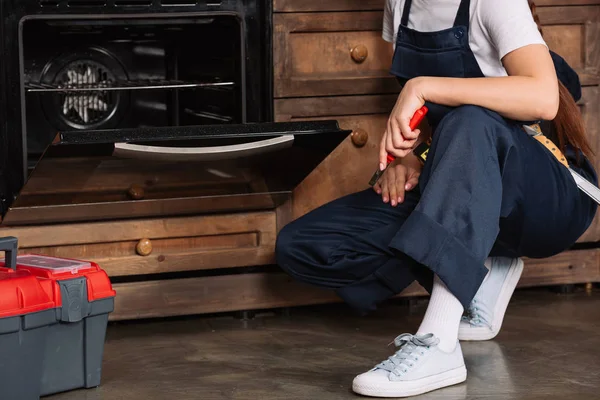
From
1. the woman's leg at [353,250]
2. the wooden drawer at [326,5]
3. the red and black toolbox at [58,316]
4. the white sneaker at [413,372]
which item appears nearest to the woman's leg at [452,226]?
the white sneaker at [413,372]

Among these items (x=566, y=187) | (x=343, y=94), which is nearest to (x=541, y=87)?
(x=566, y=187)

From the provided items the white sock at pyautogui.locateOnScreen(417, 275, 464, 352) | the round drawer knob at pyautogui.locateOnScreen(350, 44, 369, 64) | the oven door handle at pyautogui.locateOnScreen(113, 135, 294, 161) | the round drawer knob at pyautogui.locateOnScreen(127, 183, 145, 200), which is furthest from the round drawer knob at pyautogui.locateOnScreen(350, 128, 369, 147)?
the white sock at pyautogui.locateOnScreen(417, 275, 464, 352)

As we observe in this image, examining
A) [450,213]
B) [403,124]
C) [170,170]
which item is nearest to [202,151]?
[170,170]

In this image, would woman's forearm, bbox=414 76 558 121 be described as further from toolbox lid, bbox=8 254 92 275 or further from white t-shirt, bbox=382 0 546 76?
toolbox lid, bbox=8 254 92 275

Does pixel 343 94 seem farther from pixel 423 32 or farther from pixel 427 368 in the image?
pixel 427 368

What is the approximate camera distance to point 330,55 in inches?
90.9

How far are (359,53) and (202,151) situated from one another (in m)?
0.60

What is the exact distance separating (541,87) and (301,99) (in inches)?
28.2

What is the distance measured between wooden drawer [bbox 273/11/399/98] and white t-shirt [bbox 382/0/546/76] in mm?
166

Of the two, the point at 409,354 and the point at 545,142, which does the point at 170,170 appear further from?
the point at 545,142

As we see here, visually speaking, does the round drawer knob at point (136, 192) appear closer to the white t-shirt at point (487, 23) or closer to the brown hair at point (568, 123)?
the white t-shirt at point (487, 23)

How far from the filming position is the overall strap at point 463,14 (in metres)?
1.88

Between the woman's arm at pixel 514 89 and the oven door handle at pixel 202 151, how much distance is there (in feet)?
1.05

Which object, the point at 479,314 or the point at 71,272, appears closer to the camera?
the point at 71,272
